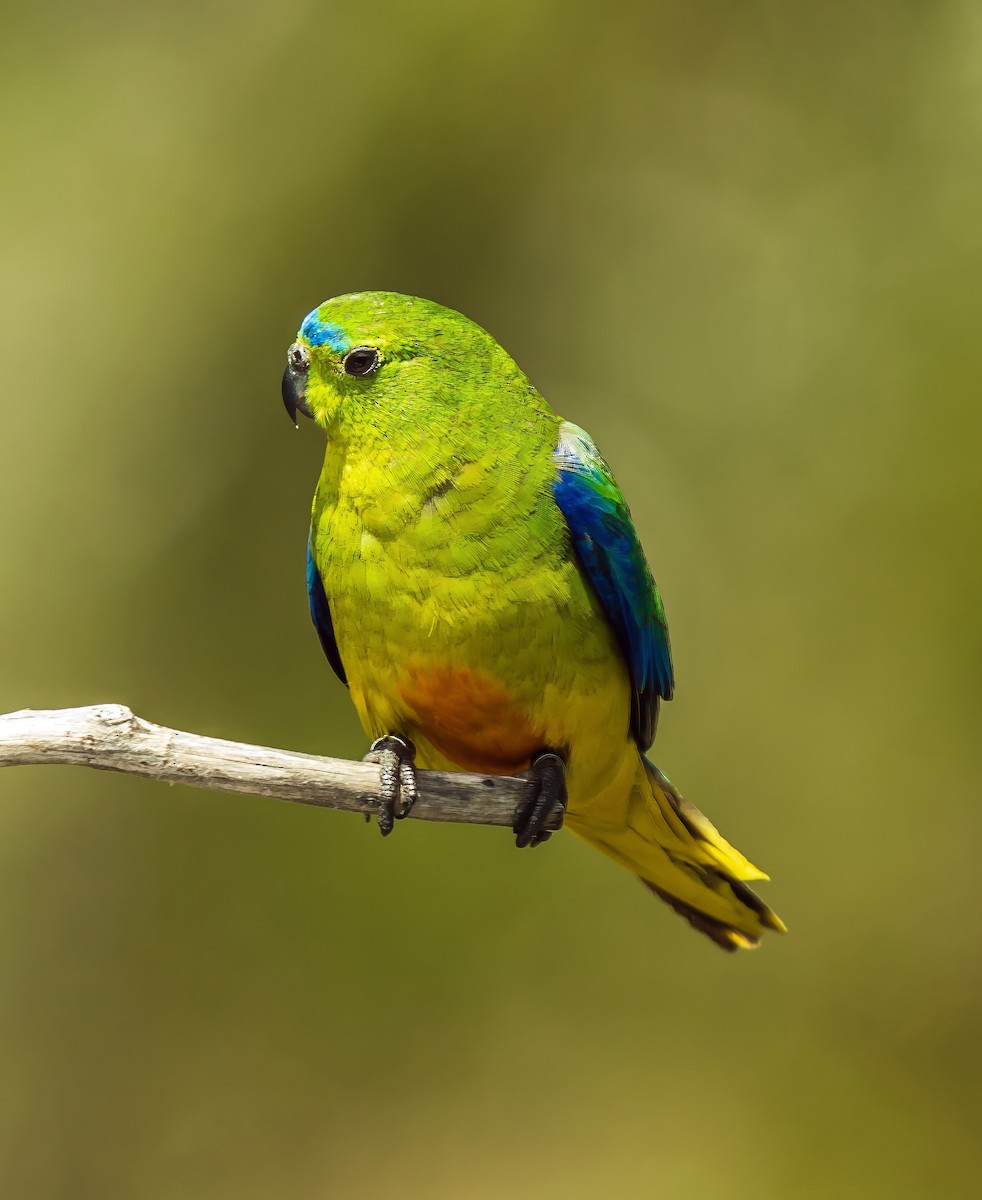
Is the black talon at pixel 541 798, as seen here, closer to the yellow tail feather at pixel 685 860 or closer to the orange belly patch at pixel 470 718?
the orange belly patch at pixel 470 718

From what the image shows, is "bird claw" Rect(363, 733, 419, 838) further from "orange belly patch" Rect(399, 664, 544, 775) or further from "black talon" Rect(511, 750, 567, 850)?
"black talon" Rect(511, 750, 567, 850)

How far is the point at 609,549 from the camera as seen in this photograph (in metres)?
2.83

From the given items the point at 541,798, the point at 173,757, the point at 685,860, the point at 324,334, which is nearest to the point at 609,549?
the point at 541,798

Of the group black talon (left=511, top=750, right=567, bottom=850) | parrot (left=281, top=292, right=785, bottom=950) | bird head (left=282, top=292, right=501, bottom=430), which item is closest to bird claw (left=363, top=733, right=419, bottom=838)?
parrot (left=281, top=292, right=785, bottom=950)

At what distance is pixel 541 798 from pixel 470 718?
0.27m

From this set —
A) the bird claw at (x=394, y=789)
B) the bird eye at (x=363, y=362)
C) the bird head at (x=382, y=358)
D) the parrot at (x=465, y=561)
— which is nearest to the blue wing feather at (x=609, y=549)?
the parrot at (x=465, y=561)

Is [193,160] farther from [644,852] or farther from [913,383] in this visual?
[644,852]

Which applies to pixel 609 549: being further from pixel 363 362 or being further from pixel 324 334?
pixel 324 334

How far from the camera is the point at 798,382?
5.18m

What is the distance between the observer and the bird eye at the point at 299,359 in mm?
2809

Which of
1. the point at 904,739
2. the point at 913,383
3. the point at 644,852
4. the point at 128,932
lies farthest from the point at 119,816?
the point at 913,383

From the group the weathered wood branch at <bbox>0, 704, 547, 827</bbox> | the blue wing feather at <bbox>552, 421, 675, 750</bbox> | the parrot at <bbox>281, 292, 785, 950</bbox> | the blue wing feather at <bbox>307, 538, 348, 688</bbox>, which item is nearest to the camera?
the weathered wood branch at <bbox>0, 704, 547, 827</bbox>

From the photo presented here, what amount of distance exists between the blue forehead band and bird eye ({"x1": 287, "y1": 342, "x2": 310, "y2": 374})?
0.03m

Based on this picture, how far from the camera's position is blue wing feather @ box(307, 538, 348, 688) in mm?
3094
